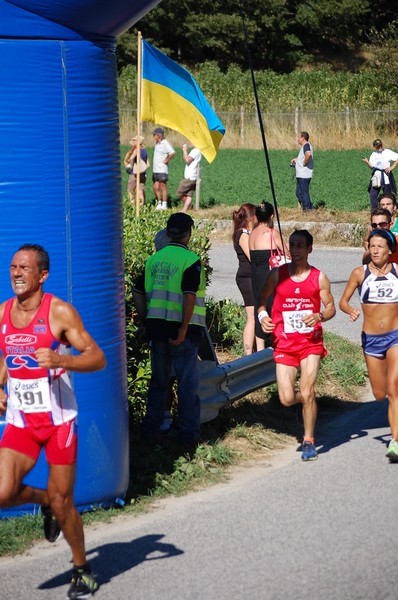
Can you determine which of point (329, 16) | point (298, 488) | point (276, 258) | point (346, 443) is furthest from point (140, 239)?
point (329, 16)

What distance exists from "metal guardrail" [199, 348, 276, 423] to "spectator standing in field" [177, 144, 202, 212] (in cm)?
1542

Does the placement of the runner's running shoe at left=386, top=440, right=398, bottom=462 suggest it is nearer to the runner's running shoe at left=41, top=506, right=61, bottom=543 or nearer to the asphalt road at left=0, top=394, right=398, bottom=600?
the asphalt road at left=0, top=394, right=398, bottom=600

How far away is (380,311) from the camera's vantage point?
30.9 feet

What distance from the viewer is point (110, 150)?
7.76 m

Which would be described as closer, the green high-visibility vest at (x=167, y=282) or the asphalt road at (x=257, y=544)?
the asphalt road at (x=257, y=544)

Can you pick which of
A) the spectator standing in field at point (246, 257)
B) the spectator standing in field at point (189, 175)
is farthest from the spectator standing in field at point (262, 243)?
the spectator standing in field at point (189, 175)

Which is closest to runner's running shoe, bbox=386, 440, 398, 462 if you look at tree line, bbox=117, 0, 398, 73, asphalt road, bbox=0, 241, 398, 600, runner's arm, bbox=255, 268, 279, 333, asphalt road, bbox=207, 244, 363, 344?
asphalt road, bbox=0, 241, 398, 600

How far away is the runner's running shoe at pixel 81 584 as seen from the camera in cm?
616

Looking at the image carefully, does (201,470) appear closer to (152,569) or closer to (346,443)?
(346,443)

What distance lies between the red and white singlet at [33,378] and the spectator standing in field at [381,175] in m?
18.9

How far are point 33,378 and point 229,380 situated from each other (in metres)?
4.10

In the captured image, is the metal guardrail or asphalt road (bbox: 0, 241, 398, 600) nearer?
asphalt road (bbox: 0, 241, 398, 600)

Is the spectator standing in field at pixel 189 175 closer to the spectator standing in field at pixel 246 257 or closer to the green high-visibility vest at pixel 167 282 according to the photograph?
the spectator standing in field at pixel 246 257

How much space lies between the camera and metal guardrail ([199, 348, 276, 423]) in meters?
9.74
